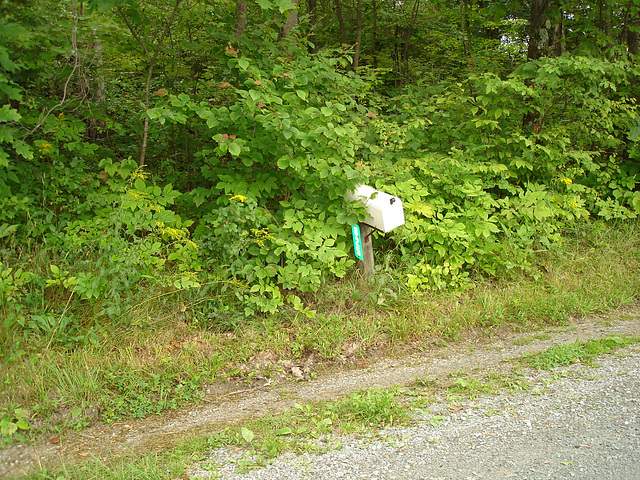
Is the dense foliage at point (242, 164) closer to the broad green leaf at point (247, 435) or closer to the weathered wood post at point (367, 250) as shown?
the weathered wood post at point (367, 250)

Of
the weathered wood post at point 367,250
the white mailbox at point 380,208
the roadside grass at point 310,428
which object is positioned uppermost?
the white mailbox at point 380,208

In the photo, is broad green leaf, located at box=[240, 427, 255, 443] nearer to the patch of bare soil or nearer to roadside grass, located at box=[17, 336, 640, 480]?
roadside grass, located at box=[17, 336, 640, 480]

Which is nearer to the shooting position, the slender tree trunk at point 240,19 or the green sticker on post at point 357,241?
the green sticker on post at point 357,241

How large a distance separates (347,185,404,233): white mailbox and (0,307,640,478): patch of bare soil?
1165mm

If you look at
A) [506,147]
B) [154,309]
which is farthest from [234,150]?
[506,147]

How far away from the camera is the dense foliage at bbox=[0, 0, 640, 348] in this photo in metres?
4.41

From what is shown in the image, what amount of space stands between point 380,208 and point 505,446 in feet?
7.92

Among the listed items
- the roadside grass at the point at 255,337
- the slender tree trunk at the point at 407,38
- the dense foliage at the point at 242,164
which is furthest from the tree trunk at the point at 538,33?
the roadside grass at the point at 255,337

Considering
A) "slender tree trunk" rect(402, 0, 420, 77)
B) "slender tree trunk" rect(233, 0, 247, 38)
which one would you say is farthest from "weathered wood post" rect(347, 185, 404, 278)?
"slender tree trunk" rect(402, 0, 420, 77)

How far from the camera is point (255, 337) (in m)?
4.43

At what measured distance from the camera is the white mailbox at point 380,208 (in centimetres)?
480

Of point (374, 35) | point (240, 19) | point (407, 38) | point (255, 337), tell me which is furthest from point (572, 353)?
point (407, 38)

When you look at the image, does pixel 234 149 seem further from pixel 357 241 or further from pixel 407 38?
pixel 407 38

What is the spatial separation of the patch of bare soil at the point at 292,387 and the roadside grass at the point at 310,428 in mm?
149
